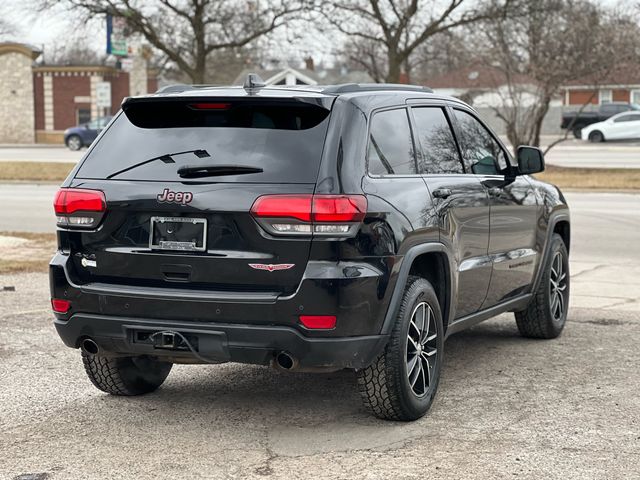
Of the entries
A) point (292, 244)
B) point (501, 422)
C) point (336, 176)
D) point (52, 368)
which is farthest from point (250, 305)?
point (52, 368)

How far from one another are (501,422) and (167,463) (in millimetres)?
1786

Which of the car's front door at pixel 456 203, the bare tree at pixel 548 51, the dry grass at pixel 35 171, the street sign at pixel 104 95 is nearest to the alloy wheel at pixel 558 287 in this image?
the car's front door at pixel 456 203

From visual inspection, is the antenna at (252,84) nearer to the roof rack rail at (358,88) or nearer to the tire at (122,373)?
the roof rack rail at (358,88)

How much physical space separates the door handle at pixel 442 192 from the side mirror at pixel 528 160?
1214 mm

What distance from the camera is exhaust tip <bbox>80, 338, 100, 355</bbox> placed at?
548 cm

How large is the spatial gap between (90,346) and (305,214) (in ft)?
4.52

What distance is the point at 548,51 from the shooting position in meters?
31.5

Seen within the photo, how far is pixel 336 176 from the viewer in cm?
514

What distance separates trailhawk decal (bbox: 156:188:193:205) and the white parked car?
5125 centimetres

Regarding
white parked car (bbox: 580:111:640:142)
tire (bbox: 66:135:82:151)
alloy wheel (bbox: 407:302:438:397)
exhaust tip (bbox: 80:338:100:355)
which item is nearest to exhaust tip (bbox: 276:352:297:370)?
alloy wheel (bbox: 407:302:438:397)

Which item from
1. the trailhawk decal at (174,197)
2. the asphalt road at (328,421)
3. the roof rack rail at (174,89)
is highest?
the roof rack rail at (174,89)

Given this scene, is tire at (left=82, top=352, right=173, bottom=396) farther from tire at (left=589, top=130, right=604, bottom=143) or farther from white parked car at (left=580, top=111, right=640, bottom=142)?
tire at (left=589, top=130, right=604, bottom=143)

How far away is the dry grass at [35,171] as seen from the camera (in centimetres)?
2770

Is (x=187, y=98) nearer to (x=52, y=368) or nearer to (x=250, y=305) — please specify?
(x=250, y=305)
